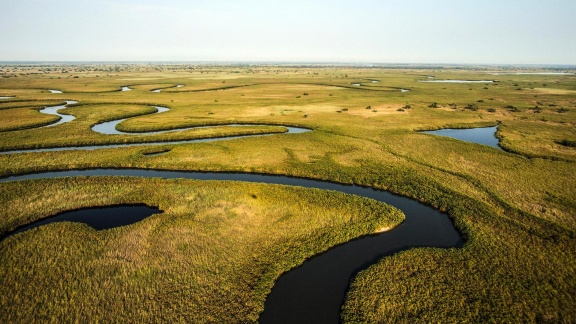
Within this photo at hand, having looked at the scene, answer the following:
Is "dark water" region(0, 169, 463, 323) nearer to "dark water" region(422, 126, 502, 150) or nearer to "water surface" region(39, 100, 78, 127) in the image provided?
"dark water" region(422, 126, 502, 150)

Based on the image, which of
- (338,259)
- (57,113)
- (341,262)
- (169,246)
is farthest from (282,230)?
(57,113)

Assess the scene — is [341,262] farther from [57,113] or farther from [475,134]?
[57,113]

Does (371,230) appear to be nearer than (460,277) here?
No

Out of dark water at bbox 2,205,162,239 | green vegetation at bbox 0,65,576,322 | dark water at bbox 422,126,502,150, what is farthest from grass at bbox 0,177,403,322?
dark water at bbox 422,126,502,150

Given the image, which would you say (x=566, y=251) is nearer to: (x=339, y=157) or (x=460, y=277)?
(x=460, y=277)

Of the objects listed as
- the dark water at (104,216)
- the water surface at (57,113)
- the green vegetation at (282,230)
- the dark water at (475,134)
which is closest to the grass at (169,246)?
the green vegetation at (282,230)

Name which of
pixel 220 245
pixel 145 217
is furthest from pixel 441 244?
pixel 145 217
